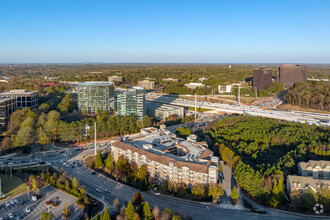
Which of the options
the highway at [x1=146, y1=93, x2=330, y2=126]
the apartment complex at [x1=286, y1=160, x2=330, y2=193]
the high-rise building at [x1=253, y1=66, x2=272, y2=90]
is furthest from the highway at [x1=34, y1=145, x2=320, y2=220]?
the high-rise building at [x1=253, y1=66, x2=272, y2=90]

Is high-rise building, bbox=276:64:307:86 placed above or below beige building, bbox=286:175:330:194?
above

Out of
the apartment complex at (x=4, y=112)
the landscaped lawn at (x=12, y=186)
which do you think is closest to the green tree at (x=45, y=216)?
the landscaped lawn at (x=12, y=186)

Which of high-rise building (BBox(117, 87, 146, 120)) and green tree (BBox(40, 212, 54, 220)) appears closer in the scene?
green tree (BBox(40, 212, 54, 220))

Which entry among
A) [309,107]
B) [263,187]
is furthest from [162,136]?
[309,107]

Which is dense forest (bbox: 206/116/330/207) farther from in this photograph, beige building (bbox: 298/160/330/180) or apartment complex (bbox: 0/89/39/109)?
apartment complex (bbox: 0/89/39/109)

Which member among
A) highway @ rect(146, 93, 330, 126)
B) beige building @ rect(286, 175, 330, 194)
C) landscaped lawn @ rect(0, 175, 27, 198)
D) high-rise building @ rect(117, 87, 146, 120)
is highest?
high-rise building @ rect(117, 87, 146, 120)

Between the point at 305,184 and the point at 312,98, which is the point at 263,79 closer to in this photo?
the point at 312,98

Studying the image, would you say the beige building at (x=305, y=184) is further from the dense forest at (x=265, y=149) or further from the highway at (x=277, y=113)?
the highway at (x=277, y=113)
